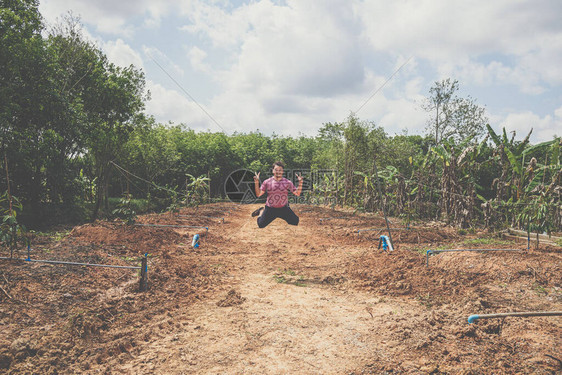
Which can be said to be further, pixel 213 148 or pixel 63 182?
pixel 213 148

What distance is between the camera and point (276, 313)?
4.72 meters

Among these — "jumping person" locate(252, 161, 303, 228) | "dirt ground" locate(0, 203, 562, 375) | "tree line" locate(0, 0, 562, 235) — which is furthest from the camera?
"tree line" locate(0, 0, 562, 235)

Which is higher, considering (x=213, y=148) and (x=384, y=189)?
(x=213, y=148)

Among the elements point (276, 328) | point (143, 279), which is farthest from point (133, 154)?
point (276, 328)

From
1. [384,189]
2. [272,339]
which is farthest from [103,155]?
[272,339]

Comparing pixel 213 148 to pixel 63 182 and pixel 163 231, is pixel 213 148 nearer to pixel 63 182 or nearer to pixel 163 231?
pixel 63 182

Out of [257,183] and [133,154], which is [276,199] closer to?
[257,183]

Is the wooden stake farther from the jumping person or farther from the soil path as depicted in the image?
the jumping person

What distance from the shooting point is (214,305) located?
16.6 feet

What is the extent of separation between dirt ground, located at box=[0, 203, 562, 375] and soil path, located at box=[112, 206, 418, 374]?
2 centimetres

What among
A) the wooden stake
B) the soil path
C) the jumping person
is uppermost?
the jumping person

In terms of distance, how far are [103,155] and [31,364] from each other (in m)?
17.7

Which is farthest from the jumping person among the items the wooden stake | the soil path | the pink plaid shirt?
the wooden stake

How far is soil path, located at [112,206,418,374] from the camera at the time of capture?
346cm
